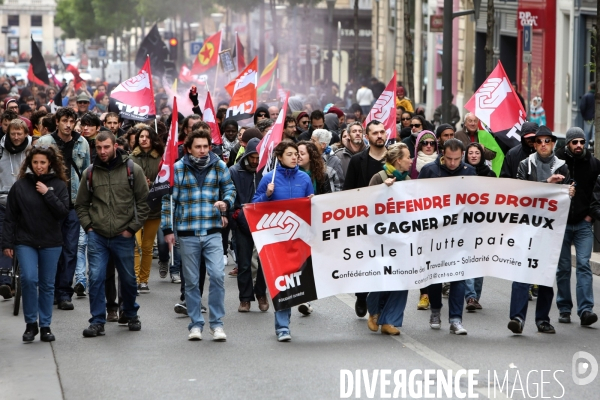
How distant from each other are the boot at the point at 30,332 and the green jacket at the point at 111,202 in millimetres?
879

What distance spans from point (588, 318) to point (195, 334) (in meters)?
3.25

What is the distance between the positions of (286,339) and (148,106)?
7.97 m

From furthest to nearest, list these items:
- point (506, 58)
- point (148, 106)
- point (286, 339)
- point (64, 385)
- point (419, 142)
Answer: point (506, 58), point (148, 106), point (419, 142), point (286, 339), point (64, 385)

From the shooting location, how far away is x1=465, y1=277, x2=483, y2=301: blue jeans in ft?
37.6

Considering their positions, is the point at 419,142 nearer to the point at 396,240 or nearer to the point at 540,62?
the point at 396,240

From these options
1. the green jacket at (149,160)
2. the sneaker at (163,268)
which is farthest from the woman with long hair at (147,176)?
the sneaker at (163,268)

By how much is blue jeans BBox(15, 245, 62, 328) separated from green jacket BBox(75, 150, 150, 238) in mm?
384

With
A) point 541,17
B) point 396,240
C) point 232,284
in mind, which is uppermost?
point 541,17

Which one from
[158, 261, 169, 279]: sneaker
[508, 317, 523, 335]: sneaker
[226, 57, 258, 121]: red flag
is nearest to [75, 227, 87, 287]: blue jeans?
[158, 261, 169, 279]: sneaker

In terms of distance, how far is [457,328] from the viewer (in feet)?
32.9

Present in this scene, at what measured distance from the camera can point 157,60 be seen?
1222 inches

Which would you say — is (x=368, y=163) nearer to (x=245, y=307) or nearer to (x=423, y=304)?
(x=423, y=304)

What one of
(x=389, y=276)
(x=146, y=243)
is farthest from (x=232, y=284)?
(x=389, y=276)

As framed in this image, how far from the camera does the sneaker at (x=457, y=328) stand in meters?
10.0
